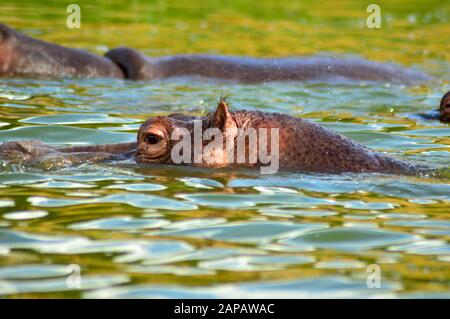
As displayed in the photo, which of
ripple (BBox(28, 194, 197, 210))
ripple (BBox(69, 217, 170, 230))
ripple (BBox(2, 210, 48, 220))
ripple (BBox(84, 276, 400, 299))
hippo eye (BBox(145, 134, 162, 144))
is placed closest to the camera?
ripple (BBox(84, 276, 400, 299))

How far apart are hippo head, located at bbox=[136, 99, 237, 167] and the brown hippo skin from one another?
593cm

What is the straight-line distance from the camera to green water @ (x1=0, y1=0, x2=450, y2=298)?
5293mm

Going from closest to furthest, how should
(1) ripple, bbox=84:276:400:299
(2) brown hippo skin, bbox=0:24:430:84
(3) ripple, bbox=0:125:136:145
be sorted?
(1) ripple, bbox=84:276:400:299
(3) ripple, bbox=0:125:136:145
(2) brown hippo skin, bbox=0:24:430:84

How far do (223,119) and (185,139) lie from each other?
0.35m

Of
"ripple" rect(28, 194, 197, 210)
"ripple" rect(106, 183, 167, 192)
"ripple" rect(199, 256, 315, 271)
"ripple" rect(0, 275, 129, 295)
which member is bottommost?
"ripple" rect(0, 275, 129, 295)

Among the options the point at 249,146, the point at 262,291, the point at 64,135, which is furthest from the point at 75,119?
the point at 262,291

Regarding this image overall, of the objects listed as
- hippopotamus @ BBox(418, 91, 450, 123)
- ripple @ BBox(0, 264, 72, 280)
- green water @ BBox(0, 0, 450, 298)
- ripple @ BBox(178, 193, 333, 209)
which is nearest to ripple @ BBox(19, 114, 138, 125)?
green water @ BBox(0, 0, 450, 298)

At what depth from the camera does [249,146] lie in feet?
24.5

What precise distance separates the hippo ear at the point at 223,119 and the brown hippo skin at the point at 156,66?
20.2 feet

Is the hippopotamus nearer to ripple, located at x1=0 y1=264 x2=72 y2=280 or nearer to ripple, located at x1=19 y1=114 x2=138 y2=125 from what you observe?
ripple, located at x1=19 y1=114 x2=138 y2=125

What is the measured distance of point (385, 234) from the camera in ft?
20.3

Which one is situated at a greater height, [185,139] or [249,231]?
[185,139]

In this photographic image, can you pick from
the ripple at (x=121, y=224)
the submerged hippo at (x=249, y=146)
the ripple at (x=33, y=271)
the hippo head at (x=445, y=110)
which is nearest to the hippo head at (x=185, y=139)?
the submerged hippo at (x=249, y=146)

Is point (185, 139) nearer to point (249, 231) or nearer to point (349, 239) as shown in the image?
point (249, 231)
